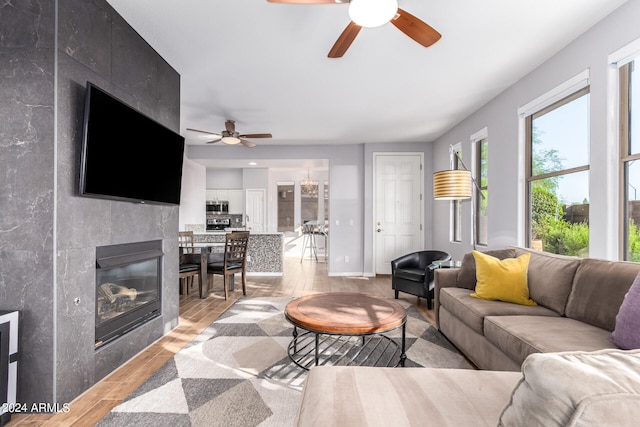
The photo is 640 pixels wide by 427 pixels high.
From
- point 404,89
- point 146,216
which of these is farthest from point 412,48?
point 146,216

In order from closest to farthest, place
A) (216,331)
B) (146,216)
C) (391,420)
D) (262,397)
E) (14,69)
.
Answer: (391,420) → (14,69) → (262,397) → (146,216) → (216,331)

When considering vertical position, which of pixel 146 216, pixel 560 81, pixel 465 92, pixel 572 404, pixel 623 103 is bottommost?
pixel 572 404

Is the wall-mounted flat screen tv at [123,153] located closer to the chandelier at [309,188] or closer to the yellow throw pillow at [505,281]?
the yellow throw pillow at [505,281]

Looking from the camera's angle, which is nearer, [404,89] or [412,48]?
[412,48]

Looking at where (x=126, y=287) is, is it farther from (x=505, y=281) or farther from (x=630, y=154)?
(x=630, y=154)

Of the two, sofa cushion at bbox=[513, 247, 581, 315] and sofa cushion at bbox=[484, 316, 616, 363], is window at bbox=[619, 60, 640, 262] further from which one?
sofa cushion at bbox=[484, 316, 616, 363]

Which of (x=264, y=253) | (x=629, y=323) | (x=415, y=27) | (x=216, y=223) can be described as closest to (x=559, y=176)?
(x=629, y=323)

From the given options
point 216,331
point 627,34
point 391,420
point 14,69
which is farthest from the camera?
point 216,331

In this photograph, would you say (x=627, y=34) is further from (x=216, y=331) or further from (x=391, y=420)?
(x=216, y=331)

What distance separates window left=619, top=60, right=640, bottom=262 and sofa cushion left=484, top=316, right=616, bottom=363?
79 centimetres

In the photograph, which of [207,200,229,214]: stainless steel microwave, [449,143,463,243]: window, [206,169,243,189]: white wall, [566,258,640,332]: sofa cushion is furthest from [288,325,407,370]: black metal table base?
[206,169,243,189]: white wall

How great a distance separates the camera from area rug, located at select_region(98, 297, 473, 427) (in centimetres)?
183

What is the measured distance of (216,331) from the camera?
3.24 m

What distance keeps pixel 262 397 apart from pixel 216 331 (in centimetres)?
140
